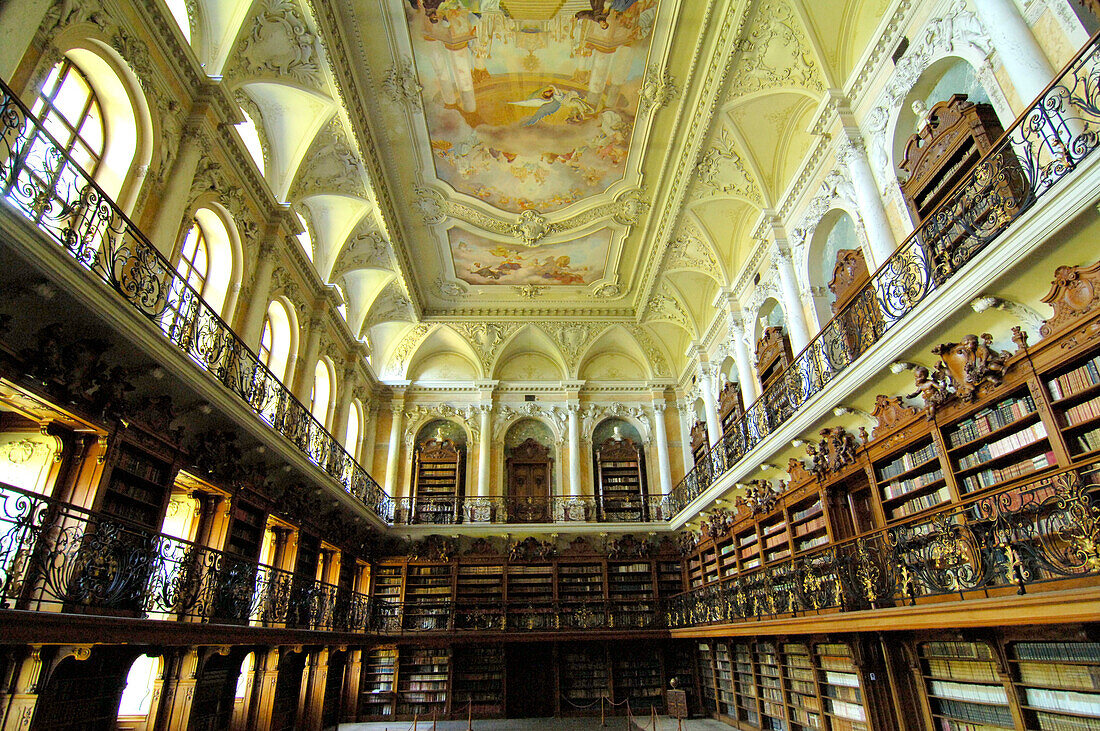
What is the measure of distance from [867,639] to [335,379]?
9.28 meters

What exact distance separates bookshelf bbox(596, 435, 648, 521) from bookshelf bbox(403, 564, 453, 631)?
358 cm

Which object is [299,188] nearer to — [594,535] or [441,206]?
[441,206]

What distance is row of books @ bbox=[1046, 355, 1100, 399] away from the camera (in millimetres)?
3979

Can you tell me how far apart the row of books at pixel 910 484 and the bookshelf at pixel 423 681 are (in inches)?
315

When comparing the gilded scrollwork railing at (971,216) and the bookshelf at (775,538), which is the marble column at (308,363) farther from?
the bookshelf at (775,538)

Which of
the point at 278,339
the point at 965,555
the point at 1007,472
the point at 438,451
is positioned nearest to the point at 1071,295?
the point at 1007,472

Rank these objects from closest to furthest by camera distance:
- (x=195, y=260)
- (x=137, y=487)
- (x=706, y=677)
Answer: (x=137, y=487) → (x=195, y=260) → (x=706, y=677)

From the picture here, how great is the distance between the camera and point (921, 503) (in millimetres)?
5695

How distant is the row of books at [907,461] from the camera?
5.59m

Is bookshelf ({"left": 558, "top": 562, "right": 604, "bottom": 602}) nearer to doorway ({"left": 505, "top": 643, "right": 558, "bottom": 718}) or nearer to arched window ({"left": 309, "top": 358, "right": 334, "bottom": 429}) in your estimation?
doorway ({"left": 505, "top": 643, "right": 558, "bottom": 718})

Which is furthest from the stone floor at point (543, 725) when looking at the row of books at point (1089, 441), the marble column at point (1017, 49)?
the marble column at point (1017, 49)

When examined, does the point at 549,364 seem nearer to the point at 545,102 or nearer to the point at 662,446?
the point at 662,446

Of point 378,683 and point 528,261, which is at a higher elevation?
point 528,261

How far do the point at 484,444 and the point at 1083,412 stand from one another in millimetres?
10968
